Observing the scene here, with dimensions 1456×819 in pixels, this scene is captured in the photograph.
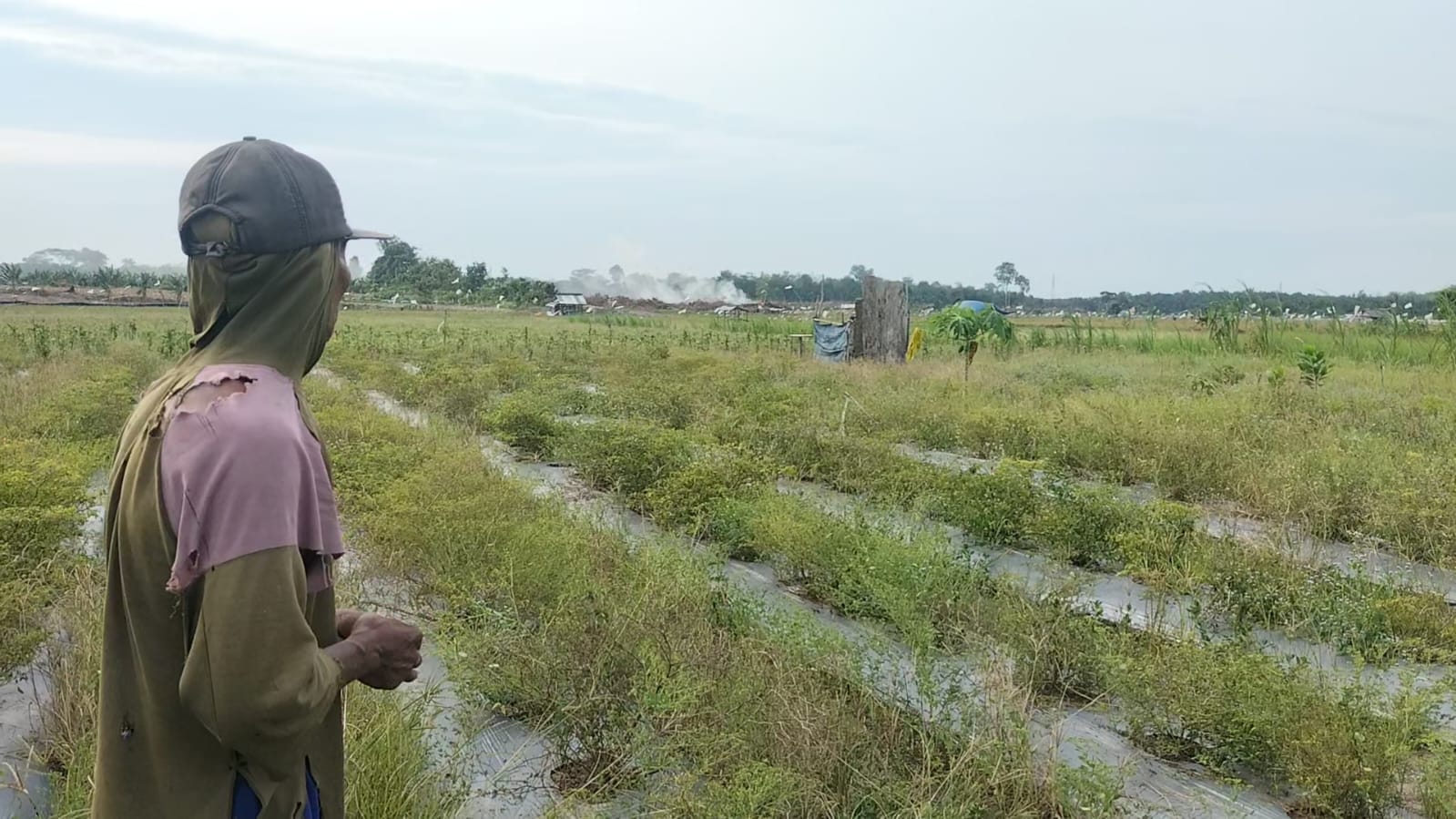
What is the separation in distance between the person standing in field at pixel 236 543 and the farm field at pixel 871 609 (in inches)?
44.5

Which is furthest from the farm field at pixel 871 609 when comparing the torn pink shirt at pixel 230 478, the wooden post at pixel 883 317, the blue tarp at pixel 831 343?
the blue tarp at pixel 831 343

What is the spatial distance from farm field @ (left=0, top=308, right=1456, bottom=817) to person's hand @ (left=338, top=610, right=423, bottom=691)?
3.70 ft

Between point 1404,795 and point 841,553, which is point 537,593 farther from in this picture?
point 1404,795

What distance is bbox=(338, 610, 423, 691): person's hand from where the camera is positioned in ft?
4.59

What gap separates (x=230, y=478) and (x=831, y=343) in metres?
→ 15.0

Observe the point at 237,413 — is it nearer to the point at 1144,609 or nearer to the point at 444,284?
the point at 1144,609

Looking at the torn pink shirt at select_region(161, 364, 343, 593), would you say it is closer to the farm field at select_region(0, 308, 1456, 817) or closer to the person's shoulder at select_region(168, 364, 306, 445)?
the person's shoulder at select_region(168, 364, 306, 445)

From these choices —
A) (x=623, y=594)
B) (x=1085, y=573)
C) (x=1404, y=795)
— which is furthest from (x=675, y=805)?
(x=1085, y=573)

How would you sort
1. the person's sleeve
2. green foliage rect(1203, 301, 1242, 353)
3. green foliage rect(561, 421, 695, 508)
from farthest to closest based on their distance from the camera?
green foliage rect(1203, 301, 1242, 353)
green foliage rect(561, 421, 695, 508)
the person's sleeve

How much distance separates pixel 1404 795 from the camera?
8.91 feet

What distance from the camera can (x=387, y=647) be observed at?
1.41 meters

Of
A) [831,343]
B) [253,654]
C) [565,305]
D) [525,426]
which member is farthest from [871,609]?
[565,305]

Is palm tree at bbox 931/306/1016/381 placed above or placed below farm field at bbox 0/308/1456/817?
above

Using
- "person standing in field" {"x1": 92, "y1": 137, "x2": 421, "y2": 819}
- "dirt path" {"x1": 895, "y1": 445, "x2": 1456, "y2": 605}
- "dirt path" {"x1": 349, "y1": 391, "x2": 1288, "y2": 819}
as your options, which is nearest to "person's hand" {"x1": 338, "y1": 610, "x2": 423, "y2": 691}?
"person standing in field" {"x1": 92, "y1": 137, "x2": 421, "y2": 819}
